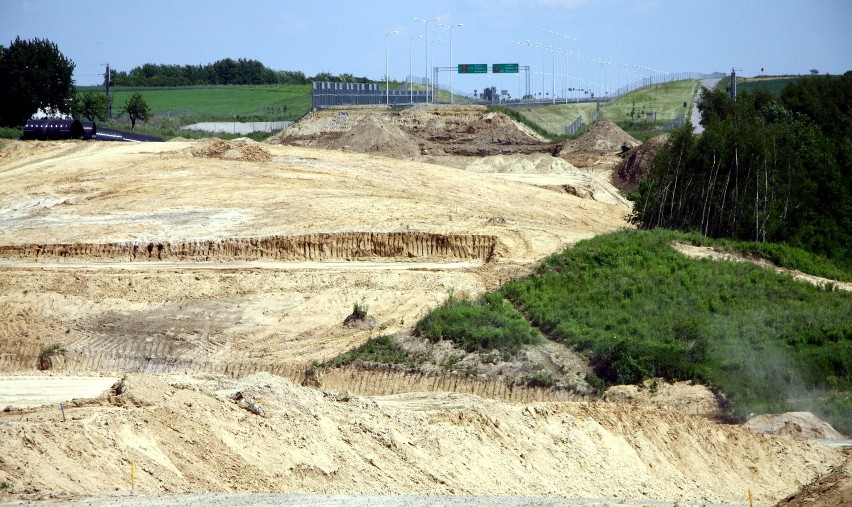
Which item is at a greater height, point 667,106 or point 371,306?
point 667,106

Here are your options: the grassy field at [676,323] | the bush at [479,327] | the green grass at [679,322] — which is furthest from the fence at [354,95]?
the bush at [479,327]

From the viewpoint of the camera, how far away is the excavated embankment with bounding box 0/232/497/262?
33969mm

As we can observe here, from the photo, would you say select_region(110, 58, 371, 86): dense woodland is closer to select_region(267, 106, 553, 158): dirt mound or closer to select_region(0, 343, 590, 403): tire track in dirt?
select_region(267, 106, 553, 158): dirt mound

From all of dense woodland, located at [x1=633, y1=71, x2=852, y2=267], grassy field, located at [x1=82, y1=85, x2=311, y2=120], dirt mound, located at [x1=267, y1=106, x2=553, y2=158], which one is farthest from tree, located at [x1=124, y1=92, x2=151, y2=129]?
dense woodland, located at [x1=633, y1=71, x2=852, y2=267]

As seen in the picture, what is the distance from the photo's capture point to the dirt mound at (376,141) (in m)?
57.4

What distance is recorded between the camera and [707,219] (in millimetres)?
35781

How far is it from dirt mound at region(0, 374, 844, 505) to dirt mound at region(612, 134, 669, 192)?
111 feet

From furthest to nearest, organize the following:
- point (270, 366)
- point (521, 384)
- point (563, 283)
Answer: point (563, 283) < point (270, 366) < point (521, 384)

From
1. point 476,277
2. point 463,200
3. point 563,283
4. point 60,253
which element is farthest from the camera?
point 463,200

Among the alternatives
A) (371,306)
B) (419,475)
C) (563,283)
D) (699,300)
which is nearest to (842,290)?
(699,300)

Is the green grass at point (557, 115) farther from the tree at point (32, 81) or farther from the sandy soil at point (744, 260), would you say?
the sandy soil at point (744, 260)

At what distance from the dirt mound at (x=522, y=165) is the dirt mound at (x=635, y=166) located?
2302 mm

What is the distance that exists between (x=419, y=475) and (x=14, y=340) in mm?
14679

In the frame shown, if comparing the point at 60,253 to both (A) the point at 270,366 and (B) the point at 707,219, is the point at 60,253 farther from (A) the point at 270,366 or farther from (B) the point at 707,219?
(B) the point at 707,219
